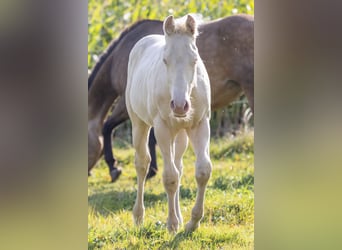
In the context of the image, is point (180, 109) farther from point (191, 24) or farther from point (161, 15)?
point (161, 15)

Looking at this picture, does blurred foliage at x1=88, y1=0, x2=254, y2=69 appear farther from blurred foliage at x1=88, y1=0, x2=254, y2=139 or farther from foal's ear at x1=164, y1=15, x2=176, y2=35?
foal's ear at x1=164, y1=15, x2=176, y2=35

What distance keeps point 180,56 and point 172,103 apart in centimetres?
28

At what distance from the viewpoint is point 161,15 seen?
7.46m

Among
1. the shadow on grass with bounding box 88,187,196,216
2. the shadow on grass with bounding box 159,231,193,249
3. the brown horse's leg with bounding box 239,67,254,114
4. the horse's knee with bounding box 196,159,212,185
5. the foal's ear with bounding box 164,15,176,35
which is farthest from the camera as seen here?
the brown horse's leg with bounding box 239,67,254,114

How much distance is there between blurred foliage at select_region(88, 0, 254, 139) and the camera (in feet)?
23.7

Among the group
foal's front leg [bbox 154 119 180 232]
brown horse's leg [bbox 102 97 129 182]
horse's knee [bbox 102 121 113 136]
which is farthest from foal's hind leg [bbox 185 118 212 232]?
horse's knee [bbox 102 121 113 136]

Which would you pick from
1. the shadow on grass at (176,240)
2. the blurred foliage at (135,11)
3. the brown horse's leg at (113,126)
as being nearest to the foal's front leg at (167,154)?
the shadow on grass at (176,240)

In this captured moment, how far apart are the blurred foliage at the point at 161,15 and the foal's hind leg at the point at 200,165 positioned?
355 cm

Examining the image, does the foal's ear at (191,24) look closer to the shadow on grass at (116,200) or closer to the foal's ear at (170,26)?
the foal's ear at (170,26)

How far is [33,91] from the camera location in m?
1.89

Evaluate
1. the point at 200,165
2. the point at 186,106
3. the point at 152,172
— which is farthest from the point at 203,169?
the point at 152,172

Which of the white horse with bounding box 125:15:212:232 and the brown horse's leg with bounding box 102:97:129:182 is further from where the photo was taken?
the brown horse's leg with bounding box 102:97:129:182

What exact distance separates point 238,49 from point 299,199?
9.93 feet

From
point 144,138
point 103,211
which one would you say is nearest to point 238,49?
point 144,138
